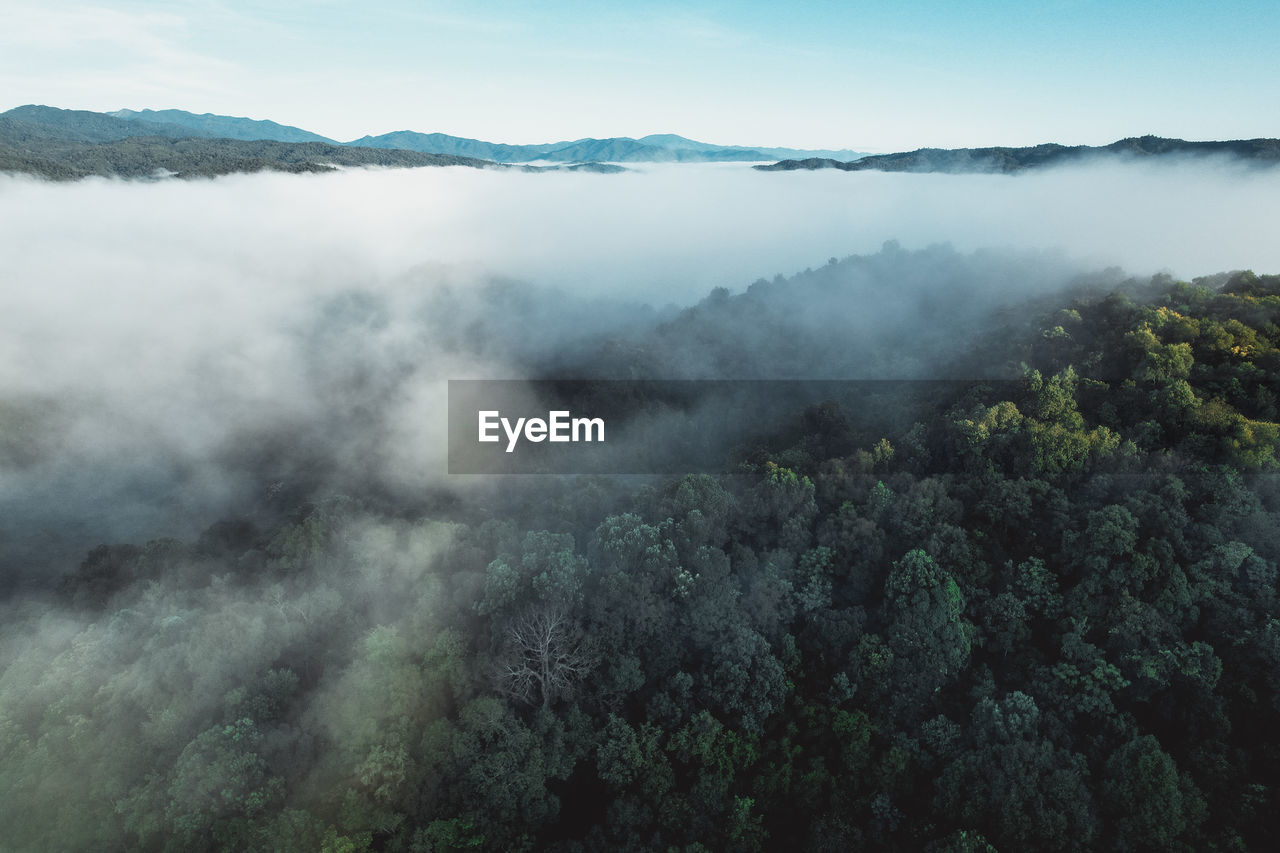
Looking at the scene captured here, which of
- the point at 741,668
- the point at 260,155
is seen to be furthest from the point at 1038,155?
the point at 260,155

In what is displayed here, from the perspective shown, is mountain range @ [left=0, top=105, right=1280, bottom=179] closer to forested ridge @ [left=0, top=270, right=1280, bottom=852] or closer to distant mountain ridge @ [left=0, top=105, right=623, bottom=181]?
distant mountain ridge @ [left=0, top=105, right=623, bottom=181]

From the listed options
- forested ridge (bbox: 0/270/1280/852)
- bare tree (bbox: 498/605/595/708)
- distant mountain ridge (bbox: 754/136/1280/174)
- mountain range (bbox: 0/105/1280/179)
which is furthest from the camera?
mountain range (bbox: 0/105/1280/179)

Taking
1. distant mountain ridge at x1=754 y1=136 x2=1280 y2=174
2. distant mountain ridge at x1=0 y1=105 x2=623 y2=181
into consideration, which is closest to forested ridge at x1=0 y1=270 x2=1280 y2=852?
distant mountain ridge at x1=754 y1=136 x2=1280 y2=174

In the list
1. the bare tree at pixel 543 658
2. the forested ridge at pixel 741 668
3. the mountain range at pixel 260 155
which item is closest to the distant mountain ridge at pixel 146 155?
the mountain range at pixel 260 155

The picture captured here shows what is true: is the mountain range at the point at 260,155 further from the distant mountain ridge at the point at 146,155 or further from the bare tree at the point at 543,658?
the bare tree at the point at 543,658

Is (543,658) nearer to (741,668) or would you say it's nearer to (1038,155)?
(741,668)

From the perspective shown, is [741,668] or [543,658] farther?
[741,668]

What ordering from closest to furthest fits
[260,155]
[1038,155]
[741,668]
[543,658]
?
[543,658]
[741,668]
[1038,155]
[260,155]
